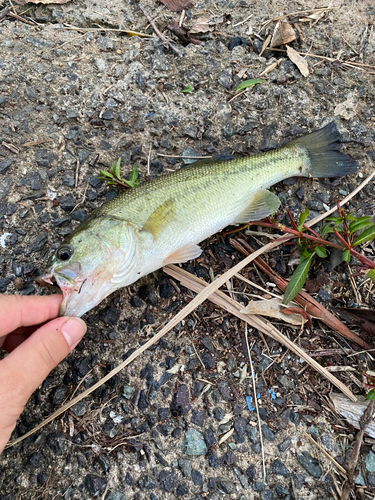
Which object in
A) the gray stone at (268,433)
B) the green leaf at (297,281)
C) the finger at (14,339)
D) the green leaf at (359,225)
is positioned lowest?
→ the gray stone at (268,433)

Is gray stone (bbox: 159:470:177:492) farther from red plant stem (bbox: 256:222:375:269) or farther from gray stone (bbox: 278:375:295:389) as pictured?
red plant stem (bbox: 256:222:375:269)

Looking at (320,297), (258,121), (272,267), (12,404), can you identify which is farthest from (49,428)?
(258,121)

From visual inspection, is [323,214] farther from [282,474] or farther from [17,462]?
[17,462]

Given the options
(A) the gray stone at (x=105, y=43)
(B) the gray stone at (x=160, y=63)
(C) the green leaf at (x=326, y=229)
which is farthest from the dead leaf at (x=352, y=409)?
(A) the gray stone at (x=105, y=43)

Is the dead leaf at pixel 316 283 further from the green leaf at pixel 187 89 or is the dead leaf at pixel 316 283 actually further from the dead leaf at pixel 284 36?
the dead leaf at pixel 284 36

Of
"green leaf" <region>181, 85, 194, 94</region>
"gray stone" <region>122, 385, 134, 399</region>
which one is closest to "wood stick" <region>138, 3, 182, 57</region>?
"green leaf" <region>181, 85, 194, 94</region>

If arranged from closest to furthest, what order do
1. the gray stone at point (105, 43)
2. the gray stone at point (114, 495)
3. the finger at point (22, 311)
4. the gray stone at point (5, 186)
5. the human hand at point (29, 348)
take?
the human hand at point (29, 348) → the finger at point (22, 311) → the gray stone at point (114, 495) → the gray stone at point (5, 186) → the gray stone at point (105, 43)
